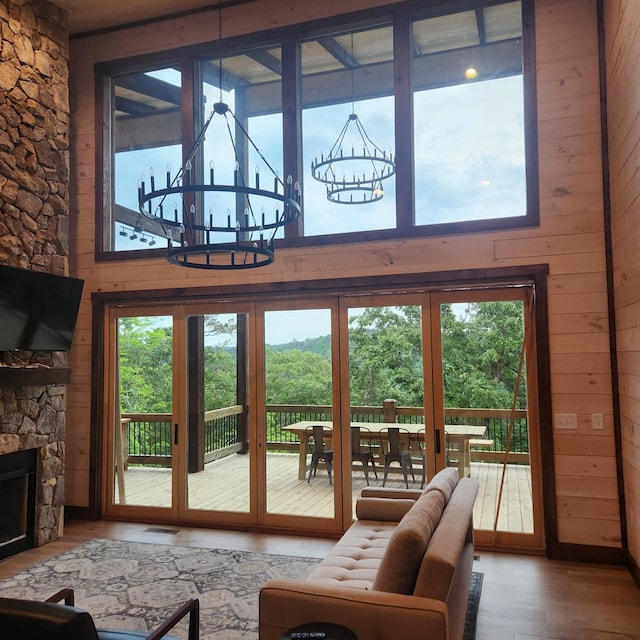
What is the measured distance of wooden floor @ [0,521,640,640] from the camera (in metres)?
3.41

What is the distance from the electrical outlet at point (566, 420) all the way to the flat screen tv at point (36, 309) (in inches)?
172

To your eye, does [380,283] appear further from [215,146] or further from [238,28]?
[238,28]

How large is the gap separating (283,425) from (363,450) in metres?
0.83

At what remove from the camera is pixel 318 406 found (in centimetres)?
540

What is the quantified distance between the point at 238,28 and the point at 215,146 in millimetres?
1230

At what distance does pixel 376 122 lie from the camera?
539 cm

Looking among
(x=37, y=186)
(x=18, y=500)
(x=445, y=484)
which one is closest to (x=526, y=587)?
(x=445, y=484)

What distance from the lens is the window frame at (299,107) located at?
489 cm

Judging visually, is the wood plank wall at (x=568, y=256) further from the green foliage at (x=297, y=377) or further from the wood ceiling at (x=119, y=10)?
the wood ceiling at (x=119, y=10)

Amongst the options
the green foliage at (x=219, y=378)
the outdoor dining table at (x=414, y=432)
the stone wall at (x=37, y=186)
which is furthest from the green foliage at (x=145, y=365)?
the outdoor dining table at (x=414, y=432)

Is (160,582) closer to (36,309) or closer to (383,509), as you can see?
(383,509)

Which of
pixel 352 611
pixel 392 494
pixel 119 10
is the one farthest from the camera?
pixel 119 10

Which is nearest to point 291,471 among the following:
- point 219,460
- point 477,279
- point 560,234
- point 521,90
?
point 219,460

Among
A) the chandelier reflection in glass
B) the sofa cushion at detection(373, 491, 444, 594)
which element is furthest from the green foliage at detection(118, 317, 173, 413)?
the sofa cushion at detection(373, 491, 444, 594)
